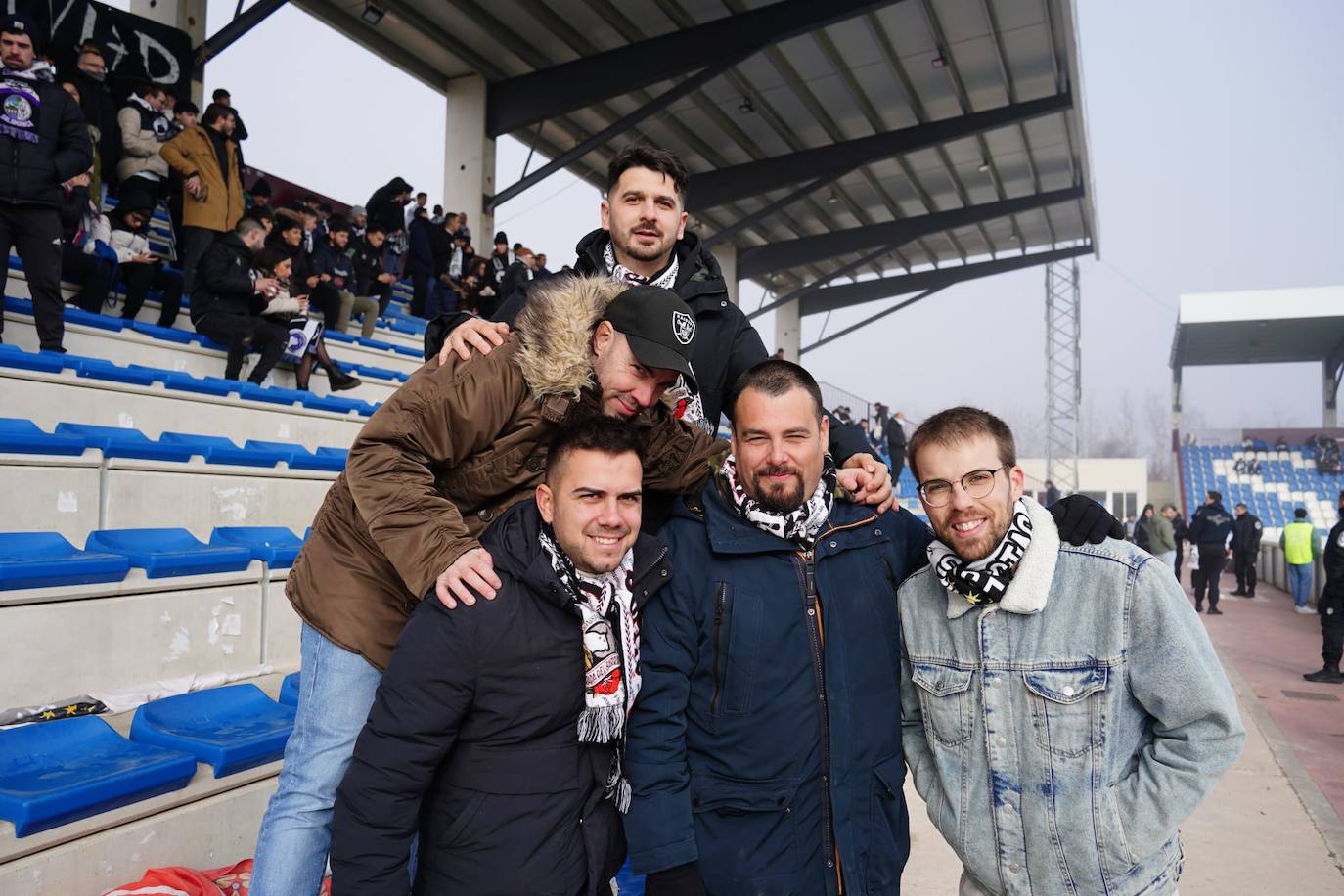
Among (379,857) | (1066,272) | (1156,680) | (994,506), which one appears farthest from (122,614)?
(1066,272)

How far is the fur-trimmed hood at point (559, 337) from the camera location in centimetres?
179

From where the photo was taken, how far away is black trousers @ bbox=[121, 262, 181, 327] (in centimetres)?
612

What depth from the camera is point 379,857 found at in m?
1.59

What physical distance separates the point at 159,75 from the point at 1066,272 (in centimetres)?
2437

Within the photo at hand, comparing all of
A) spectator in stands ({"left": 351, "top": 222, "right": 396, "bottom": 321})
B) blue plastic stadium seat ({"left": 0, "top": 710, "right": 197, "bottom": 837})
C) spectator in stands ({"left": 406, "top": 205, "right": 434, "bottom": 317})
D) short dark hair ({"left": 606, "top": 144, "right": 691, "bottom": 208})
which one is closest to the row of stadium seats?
spectator in stands ({"left": 406, "top": 205, "right": 434, "bottom": 317})

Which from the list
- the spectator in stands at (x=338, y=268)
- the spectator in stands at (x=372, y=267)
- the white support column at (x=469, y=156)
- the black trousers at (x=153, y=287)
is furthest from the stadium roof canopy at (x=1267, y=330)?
the black trousers at (x=153, y=287)

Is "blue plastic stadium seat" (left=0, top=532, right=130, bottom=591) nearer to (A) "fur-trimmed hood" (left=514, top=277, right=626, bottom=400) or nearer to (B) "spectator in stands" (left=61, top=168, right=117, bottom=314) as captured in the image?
(A) "fur-trimmed hood" (left=514, top=277, right=626, bottom=400)

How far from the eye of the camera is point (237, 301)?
19.9 ft

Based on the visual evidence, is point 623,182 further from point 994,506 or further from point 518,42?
point 518,42

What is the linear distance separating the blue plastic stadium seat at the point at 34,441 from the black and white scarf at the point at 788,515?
2.90 m

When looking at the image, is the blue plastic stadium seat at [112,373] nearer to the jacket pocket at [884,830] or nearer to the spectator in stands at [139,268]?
the spectator in stands at [139,268]

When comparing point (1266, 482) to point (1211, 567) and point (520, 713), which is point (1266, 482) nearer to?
point (1211, 567)

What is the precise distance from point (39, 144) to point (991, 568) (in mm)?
5294

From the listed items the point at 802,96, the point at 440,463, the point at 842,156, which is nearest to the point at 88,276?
the point at 440,463
